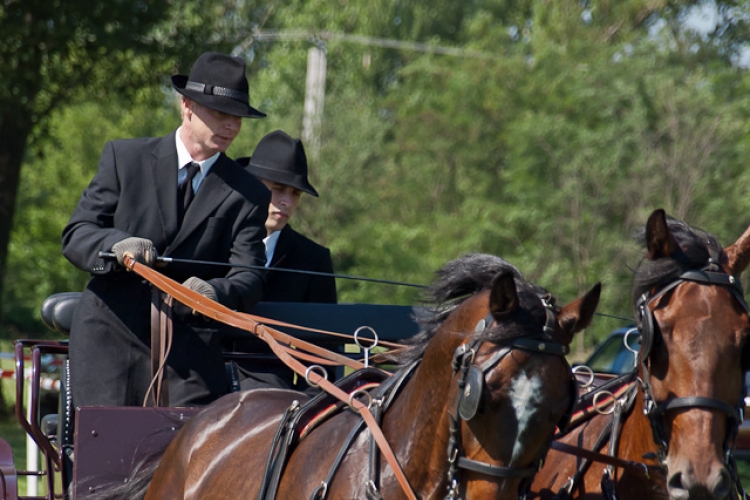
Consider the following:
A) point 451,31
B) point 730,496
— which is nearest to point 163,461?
point 730,496

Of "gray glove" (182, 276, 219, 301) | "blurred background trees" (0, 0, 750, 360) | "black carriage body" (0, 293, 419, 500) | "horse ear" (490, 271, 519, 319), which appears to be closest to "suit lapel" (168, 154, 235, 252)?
"gray glove" (182, 276, 219, 301)

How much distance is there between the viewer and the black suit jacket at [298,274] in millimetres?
5508

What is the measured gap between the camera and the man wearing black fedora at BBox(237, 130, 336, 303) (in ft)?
18.1

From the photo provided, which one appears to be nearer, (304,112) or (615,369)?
(615,369)

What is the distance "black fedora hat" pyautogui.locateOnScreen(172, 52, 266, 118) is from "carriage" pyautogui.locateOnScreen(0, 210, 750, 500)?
3.89ft

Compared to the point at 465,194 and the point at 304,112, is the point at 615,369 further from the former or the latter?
the point at 304,112

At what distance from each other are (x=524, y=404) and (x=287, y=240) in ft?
9.99

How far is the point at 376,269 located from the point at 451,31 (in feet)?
46.9

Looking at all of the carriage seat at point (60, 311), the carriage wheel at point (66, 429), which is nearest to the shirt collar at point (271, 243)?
the carriage seat at point (60, 311)

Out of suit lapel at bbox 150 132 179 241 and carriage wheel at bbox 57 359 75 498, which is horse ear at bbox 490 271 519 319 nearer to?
suit lapel at bbox 150 132 179 241

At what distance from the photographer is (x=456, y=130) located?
2439 centimetres

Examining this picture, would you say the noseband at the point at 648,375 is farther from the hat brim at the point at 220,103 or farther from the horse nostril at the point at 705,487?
the hat brim at the point at 220,103

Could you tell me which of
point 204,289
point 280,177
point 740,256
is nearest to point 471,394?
point 740,256

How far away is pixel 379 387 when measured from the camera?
333 cm
